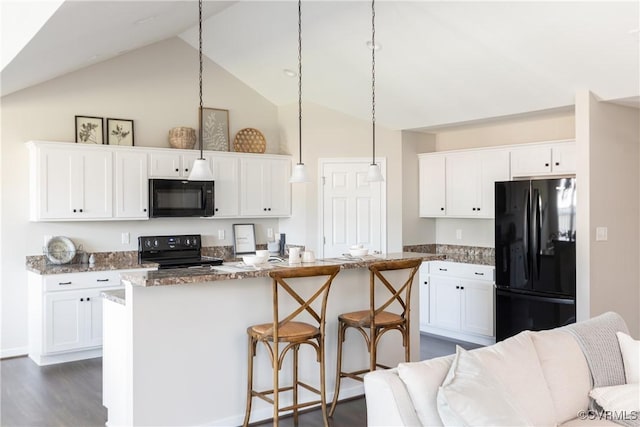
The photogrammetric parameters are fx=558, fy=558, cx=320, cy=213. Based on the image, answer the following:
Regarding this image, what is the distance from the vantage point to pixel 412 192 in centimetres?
667

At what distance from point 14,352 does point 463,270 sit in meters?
4.60

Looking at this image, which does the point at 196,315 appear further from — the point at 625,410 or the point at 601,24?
the point at 601,24

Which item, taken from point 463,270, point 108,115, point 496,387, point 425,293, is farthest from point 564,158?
point 108,115

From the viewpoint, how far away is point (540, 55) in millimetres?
4453

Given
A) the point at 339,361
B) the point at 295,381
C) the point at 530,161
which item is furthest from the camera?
the point at 530,161

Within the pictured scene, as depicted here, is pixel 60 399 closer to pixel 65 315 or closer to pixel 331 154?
pixel 65 315

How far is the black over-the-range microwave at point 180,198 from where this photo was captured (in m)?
5.83

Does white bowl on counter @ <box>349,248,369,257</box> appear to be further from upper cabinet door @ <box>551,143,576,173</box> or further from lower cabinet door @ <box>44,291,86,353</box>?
lower cabinet door @ <box>44,291,86,353</box>

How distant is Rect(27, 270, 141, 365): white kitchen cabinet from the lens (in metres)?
5.07

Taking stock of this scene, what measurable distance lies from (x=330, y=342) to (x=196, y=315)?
1.07 meters

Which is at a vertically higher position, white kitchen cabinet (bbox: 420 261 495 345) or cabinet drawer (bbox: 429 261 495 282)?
cabinet drawer (bbox: 429 261 495 282)

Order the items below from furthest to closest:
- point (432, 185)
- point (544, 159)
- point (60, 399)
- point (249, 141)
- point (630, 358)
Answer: point (249, 141) < point (432, 185) < point (544, 159) < point (60, 399) < point (630, 358)

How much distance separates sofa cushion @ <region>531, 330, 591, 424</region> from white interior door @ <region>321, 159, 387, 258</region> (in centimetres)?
383

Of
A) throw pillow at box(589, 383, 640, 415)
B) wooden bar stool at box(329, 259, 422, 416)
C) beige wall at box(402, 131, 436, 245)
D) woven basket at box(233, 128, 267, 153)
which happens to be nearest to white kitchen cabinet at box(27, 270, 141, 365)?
woven basket at box(233, 128, 267, 153)
